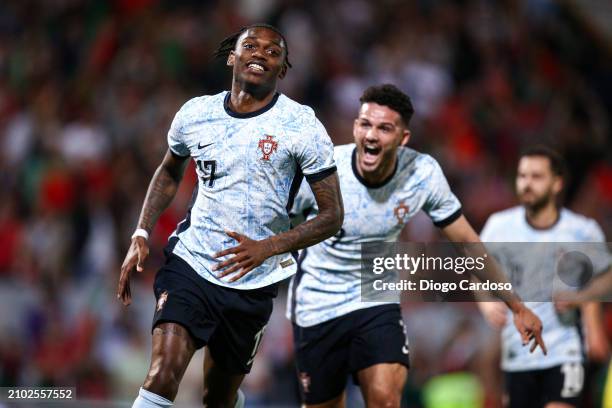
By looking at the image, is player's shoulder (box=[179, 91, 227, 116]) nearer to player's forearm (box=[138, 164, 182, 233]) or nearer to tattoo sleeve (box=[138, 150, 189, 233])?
tattoo sleeve (box=[138, 150, 189, 233])

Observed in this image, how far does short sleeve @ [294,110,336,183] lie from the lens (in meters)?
5.30

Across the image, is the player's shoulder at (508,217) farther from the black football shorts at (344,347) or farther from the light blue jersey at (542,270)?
the black football shorts at (344,347)

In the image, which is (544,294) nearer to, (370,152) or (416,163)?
(416,163)

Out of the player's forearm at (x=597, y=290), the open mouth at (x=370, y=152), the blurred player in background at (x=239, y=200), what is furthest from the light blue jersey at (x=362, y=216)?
the player's forearm at (x=597, y=290)

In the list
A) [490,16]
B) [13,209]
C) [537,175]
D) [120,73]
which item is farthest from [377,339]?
[490,16]

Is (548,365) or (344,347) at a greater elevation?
(344,347)

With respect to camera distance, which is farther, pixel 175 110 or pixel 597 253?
pixel 175 110

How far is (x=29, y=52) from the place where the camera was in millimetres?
12156

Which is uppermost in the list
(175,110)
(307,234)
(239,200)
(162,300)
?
(175,110)

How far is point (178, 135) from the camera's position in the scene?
5.53m

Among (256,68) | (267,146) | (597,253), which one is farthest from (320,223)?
(597,253)

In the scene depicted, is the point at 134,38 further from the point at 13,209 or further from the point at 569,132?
the point at 569,132

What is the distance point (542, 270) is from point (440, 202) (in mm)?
1406

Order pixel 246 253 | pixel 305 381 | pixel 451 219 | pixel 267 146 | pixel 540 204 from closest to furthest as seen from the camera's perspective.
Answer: pixel 246 253 < pixel 267 146 < pixel 451 219 < pixel 305 381 < pixel 540 204
